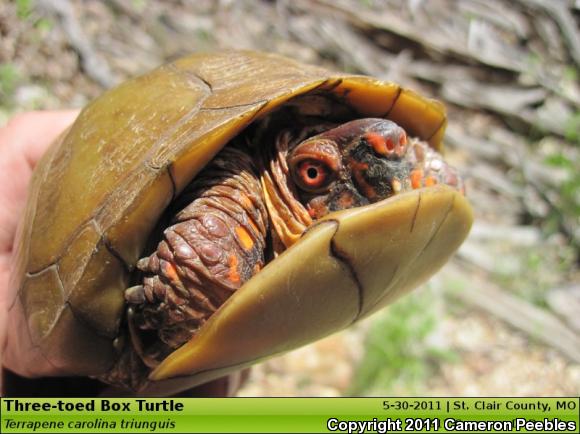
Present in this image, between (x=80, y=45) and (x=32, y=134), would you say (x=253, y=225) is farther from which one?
(x=80, y=45)

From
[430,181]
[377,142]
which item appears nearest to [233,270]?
[377,142]

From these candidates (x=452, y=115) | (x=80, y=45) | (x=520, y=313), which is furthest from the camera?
(x=452, y=115)

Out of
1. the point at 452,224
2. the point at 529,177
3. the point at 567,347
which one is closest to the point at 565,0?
the point at 529,177

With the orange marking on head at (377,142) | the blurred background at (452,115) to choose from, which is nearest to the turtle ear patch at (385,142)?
the orange marking on head at (377,142)

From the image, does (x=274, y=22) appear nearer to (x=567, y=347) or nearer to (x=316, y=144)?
(x=567, y=347)

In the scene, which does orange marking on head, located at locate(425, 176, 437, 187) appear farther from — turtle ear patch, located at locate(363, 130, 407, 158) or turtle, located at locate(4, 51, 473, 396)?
turtle ear patch, located at locate(363, 130, 407, 158)

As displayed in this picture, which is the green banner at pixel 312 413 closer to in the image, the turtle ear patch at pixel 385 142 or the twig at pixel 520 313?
the turtle ear patch at pixel 385 142
